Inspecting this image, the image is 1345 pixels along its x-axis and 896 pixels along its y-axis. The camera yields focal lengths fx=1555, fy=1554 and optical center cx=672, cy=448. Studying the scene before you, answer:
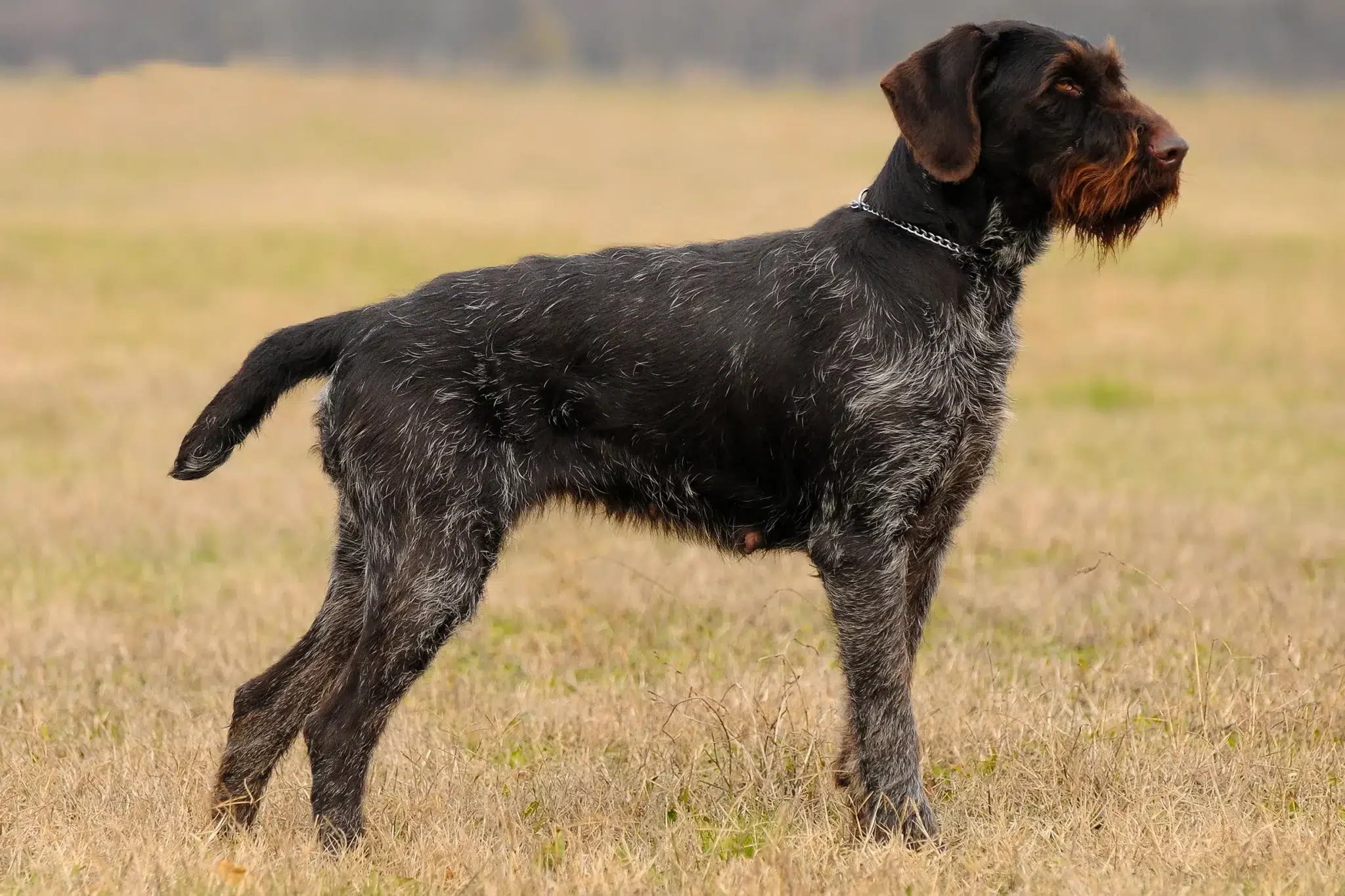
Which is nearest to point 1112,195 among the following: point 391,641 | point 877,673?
point 877,673

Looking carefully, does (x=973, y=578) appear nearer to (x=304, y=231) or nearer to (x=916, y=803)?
(x=916, y=803)

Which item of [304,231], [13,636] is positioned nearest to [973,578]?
[13,636]

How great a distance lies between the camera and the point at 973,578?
9266 millimetres

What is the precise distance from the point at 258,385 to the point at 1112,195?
9.55 feet

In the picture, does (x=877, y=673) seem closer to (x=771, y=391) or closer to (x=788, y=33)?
(x=771, y=391)

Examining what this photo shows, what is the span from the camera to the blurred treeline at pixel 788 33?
39.4m

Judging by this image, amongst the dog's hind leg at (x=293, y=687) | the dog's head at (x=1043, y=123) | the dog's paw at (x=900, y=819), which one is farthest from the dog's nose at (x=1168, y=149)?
the dog's hind leg at (x=293, y=687)

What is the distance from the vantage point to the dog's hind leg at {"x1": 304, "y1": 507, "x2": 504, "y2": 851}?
16.9 feet

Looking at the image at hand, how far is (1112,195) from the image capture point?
503 centimetres

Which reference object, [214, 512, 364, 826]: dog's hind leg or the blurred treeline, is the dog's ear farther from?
the blurred treeline

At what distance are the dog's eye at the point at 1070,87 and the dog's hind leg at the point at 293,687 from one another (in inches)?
111

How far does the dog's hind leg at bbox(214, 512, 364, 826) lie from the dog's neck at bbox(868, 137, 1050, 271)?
225 centimetres

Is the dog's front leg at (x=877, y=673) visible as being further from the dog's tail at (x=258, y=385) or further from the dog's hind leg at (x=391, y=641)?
the dog's tail at (x=258, y=385)

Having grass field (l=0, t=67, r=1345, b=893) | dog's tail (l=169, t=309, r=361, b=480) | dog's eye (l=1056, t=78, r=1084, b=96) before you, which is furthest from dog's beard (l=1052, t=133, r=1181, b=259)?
dog's tail (l=169, t=309, r=361, b=480)
